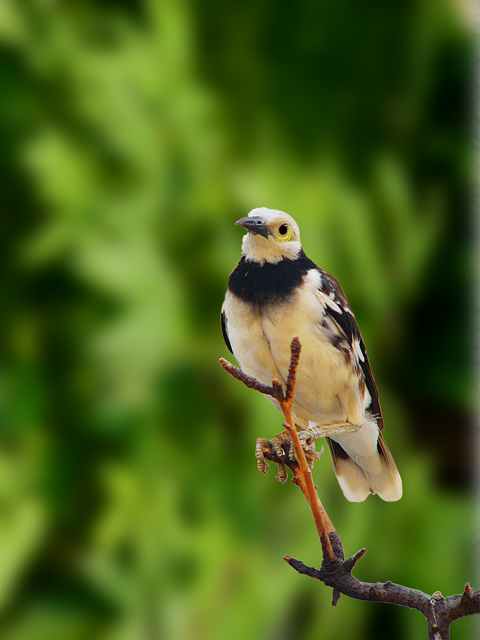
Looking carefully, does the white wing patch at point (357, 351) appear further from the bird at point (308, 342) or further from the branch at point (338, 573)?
the branch at point (338, 573)

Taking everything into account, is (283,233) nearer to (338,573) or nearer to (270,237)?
(270,237)

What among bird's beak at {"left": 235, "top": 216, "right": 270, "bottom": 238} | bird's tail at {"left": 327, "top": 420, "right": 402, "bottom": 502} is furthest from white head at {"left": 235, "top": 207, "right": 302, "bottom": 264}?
bird's tail at {"left": 327, "top": 420, "right": 402, "bottom": 502}

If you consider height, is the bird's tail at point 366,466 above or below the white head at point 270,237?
below

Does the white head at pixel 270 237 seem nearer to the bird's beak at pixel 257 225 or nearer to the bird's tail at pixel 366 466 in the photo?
the bird's beak at pixel 257 225

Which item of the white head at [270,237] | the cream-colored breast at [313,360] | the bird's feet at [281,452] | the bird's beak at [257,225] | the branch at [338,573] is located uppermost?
the white head at [270,237]

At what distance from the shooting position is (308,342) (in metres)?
0.41

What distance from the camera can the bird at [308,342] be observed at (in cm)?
40

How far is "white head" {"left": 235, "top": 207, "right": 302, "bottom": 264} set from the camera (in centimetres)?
37

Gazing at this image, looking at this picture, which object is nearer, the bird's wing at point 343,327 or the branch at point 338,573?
the branch at point 338,573

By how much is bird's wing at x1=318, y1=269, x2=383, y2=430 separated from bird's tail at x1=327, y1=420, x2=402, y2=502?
0.05 feet

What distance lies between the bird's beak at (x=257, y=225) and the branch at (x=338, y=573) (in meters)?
0.08

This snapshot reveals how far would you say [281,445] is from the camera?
0.39 meters

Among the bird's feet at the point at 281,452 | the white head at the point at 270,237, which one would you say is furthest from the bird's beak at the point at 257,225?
the bird's feet at the point at 281,452

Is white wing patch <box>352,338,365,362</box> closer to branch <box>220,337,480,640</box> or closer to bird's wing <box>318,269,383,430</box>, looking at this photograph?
bird's wing <box>318,269,383,430</box>
